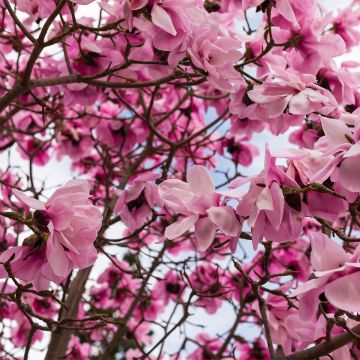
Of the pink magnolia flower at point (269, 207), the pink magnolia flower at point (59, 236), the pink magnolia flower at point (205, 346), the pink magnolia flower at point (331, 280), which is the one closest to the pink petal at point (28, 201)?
the pink magnolia flower at point (59, 236)

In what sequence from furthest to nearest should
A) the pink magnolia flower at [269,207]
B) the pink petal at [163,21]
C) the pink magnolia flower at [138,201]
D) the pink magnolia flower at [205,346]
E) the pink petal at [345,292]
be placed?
1. the pink magnolia flower at [205,346]
2. the pink magnolia flower at [138,201]
3. the pink petal at [163,21]
4. the pink magnolia flower at [269,207]
5. the pink petal at [345,292]

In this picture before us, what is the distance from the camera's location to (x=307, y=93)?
4.52 feet

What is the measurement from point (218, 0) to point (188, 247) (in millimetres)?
1890

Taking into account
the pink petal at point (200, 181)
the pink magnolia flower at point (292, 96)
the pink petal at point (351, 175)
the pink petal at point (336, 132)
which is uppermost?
the pink magnolia flower at point (292, 96)

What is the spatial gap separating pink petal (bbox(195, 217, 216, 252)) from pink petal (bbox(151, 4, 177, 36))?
1.45 feet

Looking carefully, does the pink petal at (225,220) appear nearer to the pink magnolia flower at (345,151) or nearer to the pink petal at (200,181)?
the pink petal at (200,181)

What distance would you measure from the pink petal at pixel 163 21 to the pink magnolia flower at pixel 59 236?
0.41 metres

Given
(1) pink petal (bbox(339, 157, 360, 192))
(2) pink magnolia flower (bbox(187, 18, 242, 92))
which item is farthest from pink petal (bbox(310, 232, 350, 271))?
(2) pink magnolia flower (bbox(187, 18, 242, 92))

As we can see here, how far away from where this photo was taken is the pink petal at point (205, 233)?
1060 millimetres

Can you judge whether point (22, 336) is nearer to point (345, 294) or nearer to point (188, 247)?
point (188, 247)

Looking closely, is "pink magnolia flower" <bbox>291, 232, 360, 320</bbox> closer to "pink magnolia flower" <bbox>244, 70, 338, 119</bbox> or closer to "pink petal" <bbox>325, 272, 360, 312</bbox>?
"pink petal" <bbox>325, 272, 360, 312</bbox>

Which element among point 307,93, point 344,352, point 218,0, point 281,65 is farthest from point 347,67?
point 344,352

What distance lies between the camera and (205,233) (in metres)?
1.07

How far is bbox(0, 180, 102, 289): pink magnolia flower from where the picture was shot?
39.4 inches
